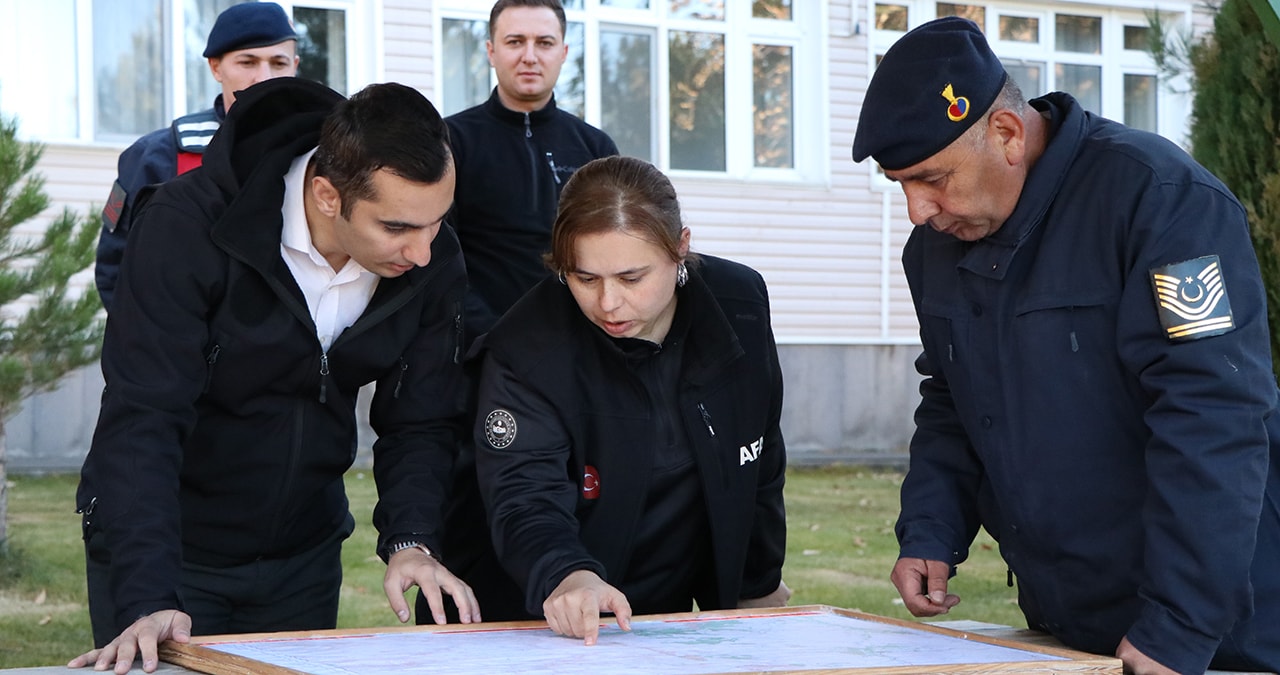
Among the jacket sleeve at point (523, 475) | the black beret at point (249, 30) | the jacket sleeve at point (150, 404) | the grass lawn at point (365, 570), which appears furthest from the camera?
the grass lawn at point (365, 570)

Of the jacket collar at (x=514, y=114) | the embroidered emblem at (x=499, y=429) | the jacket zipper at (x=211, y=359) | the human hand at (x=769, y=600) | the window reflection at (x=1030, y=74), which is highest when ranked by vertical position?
the window reflection at (x=1030, y=74)

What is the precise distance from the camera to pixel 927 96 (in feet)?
7.52

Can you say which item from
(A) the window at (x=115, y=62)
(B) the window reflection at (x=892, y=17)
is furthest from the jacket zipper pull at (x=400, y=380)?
(B) the window reflection at (x=892, y=17)

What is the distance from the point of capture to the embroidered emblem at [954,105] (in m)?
2.29

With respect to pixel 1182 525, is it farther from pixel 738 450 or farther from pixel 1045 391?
pixel 738 450

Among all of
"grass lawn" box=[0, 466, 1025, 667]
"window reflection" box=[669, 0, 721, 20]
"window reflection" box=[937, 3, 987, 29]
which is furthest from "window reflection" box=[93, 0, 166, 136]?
"window reflection" box=[937, 3, 987, 29]

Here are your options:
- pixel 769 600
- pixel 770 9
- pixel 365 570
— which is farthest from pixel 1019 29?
pixel 769 600

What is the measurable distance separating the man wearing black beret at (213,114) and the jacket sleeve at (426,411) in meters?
1.63

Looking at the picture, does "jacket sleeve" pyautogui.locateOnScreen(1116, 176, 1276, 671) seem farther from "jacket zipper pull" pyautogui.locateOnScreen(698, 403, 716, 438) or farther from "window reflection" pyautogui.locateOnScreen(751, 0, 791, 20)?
"window reflection" pyautogui.locateOnScreen(751, 0, 791, 20)

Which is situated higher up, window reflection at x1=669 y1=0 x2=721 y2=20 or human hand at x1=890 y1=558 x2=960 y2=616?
window reflection at x1=669 y1=0 x2=721 y2=20

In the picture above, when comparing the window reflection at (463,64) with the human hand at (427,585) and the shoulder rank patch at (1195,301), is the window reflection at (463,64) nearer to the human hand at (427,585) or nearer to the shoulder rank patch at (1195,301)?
the human hand at (427,585)

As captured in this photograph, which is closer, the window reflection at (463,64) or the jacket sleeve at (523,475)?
the jacket sleeve at (523,475)

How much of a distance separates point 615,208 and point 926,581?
884 mm

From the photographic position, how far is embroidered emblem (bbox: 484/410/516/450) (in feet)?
9.04
